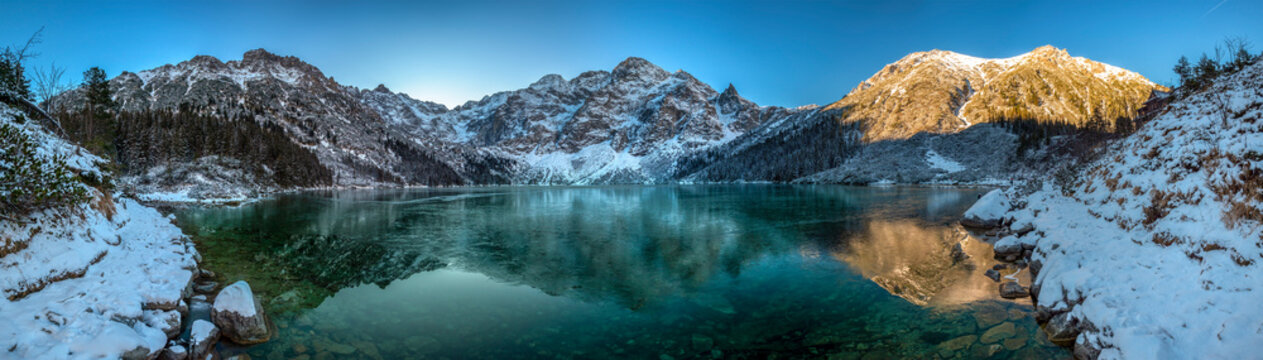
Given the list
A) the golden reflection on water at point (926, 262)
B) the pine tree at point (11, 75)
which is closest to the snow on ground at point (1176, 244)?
the golden reflection on water at point (926, 262)

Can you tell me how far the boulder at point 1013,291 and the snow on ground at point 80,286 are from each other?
20363 mm

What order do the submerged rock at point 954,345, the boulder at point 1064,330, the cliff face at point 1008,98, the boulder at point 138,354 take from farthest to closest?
the cliff face at point 1008,98
the boulder at point 1064,330
the submerged rock at point 954,345
the boulder at point 138,354

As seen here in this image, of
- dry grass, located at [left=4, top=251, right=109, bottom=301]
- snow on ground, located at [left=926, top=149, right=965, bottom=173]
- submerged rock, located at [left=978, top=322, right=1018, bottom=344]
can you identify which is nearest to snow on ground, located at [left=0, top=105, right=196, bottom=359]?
dry grass, located at [left=4, top=251, right=109, bottom=301]

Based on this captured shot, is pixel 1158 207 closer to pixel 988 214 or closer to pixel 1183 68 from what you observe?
pixel 988 214

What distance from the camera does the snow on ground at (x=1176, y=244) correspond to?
7230mm

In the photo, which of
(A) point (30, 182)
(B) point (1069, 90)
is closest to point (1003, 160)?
(B) point (1069, 90)

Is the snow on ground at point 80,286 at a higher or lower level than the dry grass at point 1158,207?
lower

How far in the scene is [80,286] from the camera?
29.3 feet

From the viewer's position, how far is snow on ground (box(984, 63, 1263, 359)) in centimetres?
723

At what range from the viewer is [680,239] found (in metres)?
24.7

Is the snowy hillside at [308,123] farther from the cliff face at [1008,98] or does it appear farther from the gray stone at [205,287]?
the cliff face at [1008,98]

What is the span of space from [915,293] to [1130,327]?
546 cm

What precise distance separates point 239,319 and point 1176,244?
2153 centimetres

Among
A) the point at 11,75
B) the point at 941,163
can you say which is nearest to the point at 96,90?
the point at 11,75
